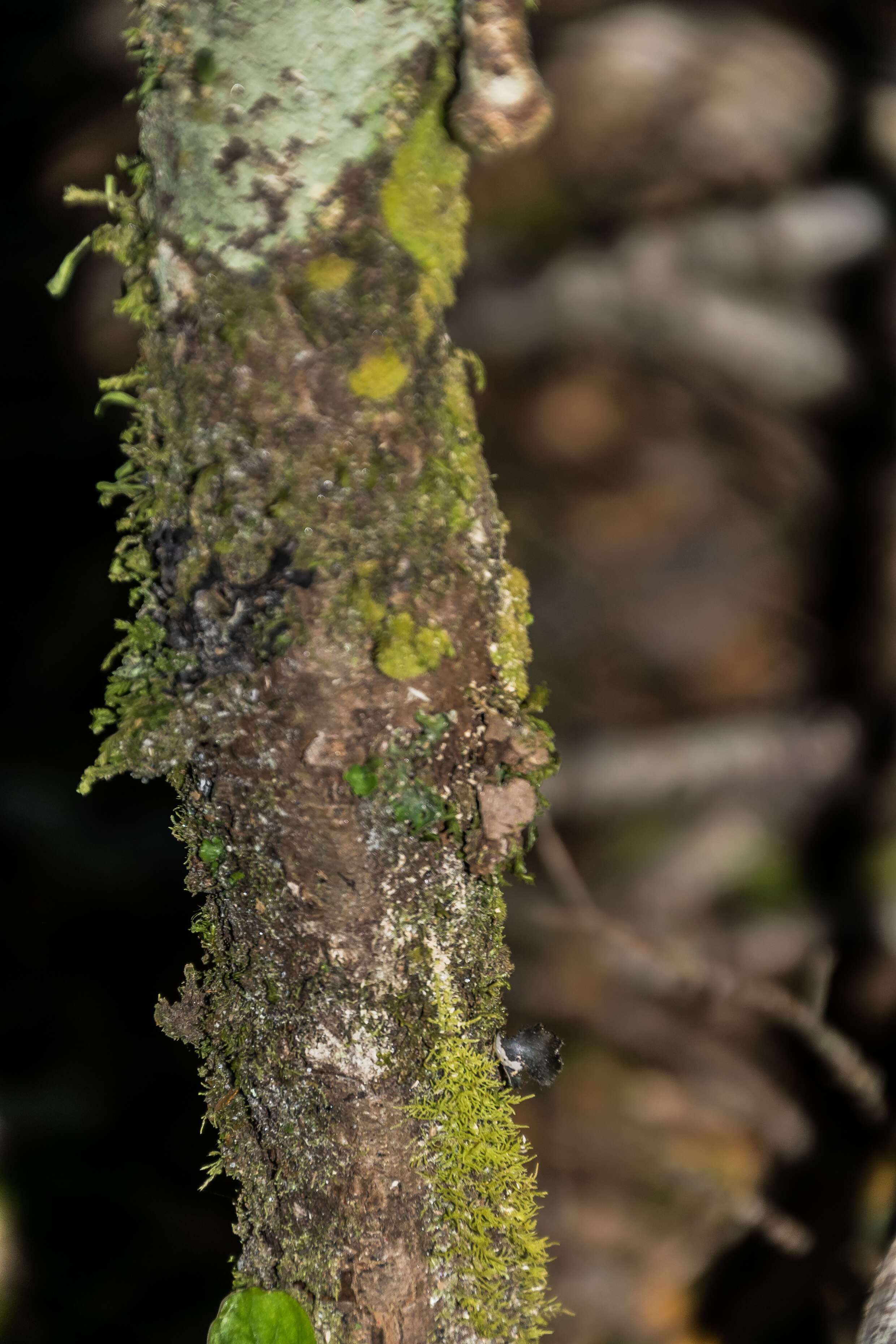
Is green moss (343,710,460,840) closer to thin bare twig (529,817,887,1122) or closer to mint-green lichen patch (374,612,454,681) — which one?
mint-green lichen patch (374,612,454,681)

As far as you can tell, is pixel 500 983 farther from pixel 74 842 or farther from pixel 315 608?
pixel 74 842

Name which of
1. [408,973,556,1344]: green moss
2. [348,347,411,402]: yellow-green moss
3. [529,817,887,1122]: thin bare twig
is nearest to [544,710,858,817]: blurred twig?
[529,817,887,1122]: thin bare twig

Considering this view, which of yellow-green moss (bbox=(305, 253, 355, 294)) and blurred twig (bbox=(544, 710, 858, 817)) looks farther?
blurred twig (bbox=(544, 710, 858, 817))

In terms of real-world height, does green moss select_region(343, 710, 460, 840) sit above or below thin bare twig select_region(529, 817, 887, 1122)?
above

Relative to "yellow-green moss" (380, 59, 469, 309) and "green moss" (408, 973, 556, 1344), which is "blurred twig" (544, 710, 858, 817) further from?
"yellow-green moss" (380, 59, 469, 309)

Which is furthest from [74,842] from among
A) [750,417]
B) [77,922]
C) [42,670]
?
[750,417]

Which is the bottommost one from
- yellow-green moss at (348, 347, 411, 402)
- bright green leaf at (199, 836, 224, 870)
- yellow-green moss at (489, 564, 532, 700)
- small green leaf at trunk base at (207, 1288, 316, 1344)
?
small green leaf at trunk base at (207, 1288, 316, 1344)

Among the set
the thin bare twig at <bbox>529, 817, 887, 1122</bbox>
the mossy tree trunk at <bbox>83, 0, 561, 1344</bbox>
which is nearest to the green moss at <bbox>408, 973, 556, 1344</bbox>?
the mossy tree trunk at <bbox>83, 0, 561, 1344</bbox>
